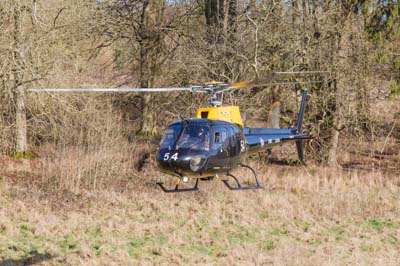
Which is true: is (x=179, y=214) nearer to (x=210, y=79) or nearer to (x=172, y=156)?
(x=210, y=79)

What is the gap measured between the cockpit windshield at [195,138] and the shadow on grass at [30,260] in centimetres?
523

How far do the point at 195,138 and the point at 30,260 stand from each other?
5.45 meters

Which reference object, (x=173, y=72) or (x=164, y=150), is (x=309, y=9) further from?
(x=164, y=150)

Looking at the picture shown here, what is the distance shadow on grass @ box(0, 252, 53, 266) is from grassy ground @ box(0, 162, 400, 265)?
21mm

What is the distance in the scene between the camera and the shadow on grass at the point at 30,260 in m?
11.0

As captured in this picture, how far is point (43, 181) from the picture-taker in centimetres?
1709

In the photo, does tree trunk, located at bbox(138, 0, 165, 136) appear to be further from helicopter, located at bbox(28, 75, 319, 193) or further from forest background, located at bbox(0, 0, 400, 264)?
helicopter, located at bbox(28, 75, 319, 193)

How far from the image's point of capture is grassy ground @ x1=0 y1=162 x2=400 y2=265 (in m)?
11.8

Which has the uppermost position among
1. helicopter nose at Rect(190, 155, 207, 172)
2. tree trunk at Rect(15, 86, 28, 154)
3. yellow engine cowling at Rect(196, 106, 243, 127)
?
yellow engine cowling at Rect(196, 106, 243, 127)

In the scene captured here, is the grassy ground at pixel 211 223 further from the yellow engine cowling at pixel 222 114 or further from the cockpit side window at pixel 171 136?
the cockpit side window at pixel 171 136

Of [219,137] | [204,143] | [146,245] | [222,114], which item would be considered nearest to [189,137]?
[204,143]

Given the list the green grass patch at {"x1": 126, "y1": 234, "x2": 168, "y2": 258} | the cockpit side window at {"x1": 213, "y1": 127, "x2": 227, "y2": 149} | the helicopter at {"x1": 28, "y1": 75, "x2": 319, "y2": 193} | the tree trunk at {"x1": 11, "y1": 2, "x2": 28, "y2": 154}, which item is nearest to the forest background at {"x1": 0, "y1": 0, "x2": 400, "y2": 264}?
the tree trunk at {"x1": 11, "y1": 2, "x2": 28, "y2": 154}

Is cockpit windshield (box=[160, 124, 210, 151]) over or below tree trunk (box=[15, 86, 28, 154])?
over

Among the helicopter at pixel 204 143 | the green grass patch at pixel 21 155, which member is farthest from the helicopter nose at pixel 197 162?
the green grass patch at pixel 21 155
